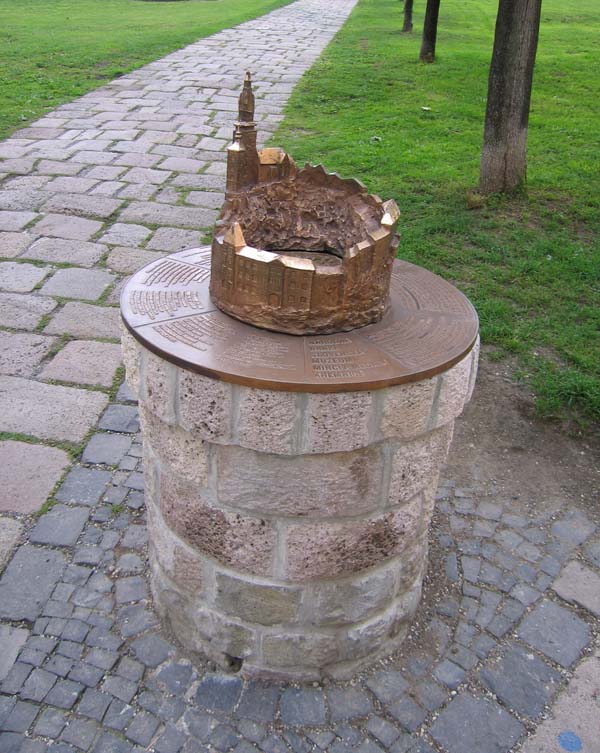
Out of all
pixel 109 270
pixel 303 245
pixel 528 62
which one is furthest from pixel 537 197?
pixel 303 245

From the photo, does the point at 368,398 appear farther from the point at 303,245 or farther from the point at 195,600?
the point at 195,600

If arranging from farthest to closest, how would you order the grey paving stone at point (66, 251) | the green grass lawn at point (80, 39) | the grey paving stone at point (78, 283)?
the green grass lawn at point (80, 39), the grey paving stone at point (66, 251), the grey paving stone at point (78, 283)

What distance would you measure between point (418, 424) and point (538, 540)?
142 centimetres

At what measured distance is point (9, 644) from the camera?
2.62 meters

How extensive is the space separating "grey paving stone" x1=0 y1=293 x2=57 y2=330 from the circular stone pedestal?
90.5 inches

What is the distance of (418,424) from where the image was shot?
7.06 ft

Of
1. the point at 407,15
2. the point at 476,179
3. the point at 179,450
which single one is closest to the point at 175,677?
the point at 179,450

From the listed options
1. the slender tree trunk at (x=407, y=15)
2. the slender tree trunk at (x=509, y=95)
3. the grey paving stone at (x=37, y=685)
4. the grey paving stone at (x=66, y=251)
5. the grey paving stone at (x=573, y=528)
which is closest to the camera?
the grey paving stone at (x=37, y=685)

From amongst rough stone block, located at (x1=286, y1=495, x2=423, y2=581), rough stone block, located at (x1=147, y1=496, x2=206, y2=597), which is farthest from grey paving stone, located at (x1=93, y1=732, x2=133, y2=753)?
rough stone block, located at (x1=286, y1=495, x2=423, y2=581)

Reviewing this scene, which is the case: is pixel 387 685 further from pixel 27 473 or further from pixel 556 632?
pixel 27 473

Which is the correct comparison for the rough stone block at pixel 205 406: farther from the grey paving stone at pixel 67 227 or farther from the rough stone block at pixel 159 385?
the grey paving stone at pixel 67 227

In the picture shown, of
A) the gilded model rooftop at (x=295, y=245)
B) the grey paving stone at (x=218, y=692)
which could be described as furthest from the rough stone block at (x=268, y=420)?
the grey paving stone at (x=218, y=692)

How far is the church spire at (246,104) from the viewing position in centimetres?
240

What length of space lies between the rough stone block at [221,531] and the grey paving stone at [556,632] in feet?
3.75
